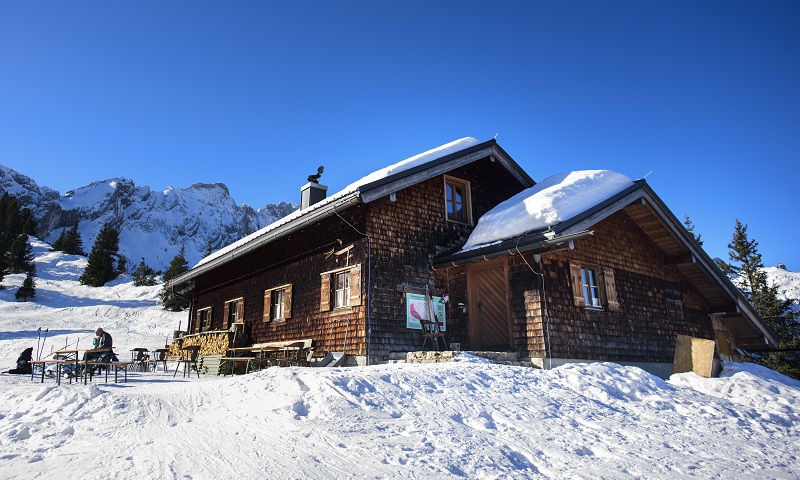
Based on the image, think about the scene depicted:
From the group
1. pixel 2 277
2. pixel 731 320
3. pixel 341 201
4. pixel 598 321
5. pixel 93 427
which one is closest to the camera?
pixel 93 427

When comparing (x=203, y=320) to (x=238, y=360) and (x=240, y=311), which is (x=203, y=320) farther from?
(x=238, y=360)

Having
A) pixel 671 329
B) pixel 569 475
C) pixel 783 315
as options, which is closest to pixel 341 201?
pixel 569 475

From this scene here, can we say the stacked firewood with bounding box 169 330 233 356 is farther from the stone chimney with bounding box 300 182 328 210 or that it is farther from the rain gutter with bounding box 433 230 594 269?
the rain gutter with bounding box 433 230 594 269

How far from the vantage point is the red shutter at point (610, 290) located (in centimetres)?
1338

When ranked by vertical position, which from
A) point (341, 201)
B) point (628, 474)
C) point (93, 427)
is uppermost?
point (341, 201)

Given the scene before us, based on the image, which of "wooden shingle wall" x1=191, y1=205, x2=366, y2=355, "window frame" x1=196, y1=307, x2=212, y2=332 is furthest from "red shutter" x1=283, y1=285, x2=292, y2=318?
"window frame" x1=196, y1=307, x2=212, y2=332

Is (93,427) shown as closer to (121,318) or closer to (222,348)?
(222,348)

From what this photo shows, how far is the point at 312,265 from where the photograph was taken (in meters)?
14.4

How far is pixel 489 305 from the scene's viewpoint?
13.2 m

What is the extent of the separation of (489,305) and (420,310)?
1827 mm

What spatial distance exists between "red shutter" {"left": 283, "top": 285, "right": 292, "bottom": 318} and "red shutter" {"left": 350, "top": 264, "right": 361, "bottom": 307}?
124 inches

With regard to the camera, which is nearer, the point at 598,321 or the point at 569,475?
the point at 569,475

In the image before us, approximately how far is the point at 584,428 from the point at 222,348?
12.5 metres

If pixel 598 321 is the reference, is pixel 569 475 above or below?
below
